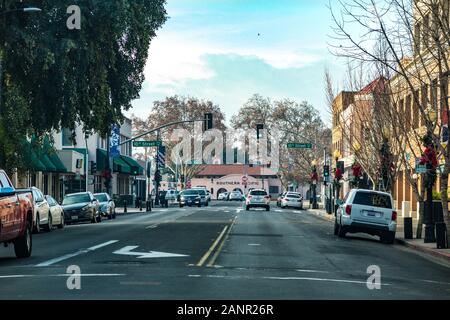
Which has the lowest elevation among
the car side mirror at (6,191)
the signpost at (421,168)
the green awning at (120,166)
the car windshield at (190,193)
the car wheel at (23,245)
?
the car wheel at (23,245)

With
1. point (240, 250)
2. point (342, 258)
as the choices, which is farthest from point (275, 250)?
point (342, 258)

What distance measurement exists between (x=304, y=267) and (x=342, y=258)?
340 cm

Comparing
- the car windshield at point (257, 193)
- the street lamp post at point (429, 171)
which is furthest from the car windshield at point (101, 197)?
the street lamp post at point (429, 171)

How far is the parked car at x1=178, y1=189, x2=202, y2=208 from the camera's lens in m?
84.1

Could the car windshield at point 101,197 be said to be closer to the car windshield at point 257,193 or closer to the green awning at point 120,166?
the car windshield at point 257,193

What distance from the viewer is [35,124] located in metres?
37.6

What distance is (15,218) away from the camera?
66.6 feet

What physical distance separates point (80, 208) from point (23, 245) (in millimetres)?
23597

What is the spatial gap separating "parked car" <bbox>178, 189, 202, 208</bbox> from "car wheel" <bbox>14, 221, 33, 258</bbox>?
6200 cm

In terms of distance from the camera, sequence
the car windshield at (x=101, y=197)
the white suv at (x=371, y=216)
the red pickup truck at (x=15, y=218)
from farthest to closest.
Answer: the car windshield at (x=101, y=197)
the white suv at (x=371, y=216)
the red pickup truck at (x=15, y=218)

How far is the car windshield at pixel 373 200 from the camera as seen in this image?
31625 millimetres

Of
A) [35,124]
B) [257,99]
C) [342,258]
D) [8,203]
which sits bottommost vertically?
[342,258]

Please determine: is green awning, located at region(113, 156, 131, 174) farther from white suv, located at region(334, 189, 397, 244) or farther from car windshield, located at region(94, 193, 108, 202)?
white suv, located at region(334, 189, 397, 244)
